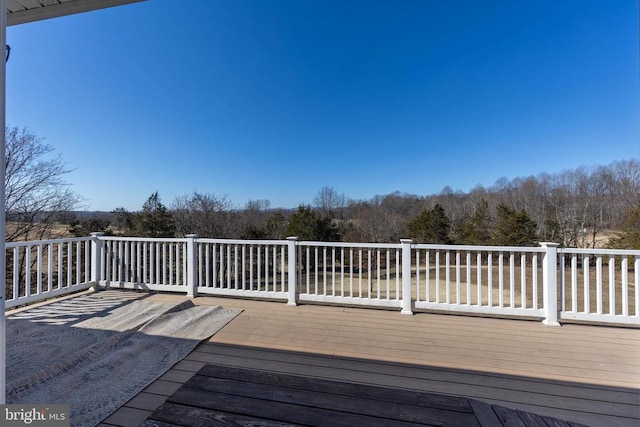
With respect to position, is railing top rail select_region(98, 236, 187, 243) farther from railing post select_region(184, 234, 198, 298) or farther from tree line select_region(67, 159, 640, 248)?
tree line select_region(67, 159, 640, 248)

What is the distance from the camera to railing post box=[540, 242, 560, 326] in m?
2.94

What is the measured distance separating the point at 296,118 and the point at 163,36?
4842mm

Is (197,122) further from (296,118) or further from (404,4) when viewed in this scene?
(404,4)

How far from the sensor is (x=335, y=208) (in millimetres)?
19625

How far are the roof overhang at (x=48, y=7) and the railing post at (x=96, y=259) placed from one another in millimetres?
3317

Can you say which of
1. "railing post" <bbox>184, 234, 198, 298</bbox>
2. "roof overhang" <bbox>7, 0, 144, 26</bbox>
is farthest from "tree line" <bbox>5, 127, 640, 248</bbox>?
"roof overhang" <bbox>7, 0, 144, 26</bbox>

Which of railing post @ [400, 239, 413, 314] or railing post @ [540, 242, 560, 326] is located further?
railing post @ [400, 239, 413, 314]

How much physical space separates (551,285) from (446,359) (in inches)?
68.5

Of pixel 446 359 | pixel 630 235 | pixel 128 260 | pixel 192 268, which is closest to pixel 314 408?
pixel 446 359

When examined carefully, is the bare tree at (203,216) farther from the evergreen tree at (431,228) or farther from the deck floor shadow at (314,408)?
the deck floor shadow at (314,408)

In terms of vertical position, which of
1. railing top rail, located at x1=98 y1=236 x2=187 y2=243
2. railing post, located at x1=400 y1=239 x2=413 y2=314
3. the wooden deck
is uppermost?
railing top rail, located at x1=98 y1=236 x2=187 y2=243

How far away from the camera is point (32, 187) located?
9664 mm

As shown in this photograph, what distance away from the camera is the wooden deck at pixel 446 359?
170cm

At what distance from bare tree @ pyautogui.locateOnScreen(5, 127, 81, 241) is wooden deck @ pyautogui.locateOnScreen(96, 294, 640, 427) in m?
10.9
